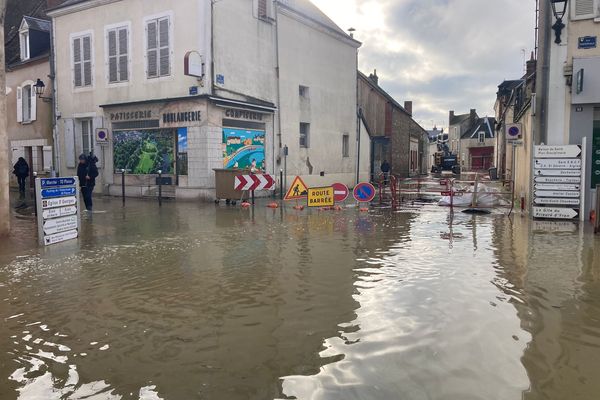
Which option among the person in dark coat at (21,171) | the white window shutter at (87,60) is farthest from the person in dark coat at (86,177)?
the person in dark coat at (21,171)

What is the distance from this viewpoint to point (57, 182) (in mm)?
9047

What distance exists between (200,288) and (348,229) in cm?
542

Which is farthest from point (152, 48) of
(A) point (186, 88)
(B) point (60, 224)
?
(B) point (60, 224)

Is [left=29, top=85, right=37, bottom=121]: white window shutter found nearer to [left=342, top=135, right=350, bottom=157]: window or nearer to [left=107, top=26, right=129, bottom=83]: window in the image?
[left=107, top=26, right=129, bottom=83]: window

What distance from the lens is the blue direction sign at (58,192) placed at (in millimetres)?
8694

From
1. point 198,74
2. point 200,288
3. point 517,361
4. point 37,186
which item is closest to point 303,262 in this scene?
point 200,288

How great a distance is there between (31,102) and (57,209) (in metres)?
18.4

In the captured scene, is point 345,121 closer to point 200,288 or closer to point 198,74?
point 198,74

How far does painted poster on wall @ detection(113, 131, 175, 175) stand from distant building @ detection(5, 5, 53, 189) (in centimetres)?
493

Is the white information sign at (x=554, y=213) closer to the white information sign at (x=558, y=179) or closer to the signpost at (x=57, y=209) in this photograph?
the white information sign at (x=558, y=179)

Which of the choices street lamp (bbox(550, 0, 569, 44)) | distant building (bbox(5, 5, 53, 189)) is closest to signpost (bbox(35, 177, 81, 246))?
street lamp (bbox(550, 0, 569, 44))

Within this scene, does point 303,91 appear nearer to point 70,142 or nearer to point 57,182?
point 70,142

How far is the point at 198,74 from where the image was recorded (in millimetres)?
17094

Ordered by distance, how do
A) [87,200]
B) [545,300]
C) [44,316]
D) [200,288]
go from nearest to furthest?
[44,316], [545,300], [200,288], [87,200]
